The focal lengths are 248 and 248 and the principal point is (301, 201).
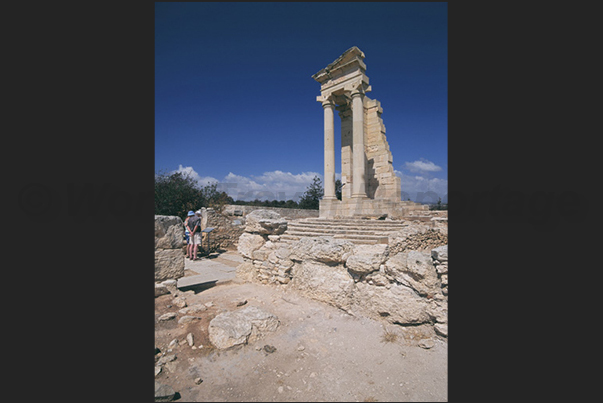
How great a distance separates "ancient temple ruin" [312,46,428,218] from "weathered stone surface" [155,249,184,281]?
746 centimetres

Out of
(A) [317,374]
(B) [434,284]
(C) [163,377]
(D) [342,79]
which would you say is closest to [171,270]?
(C) [163,377]

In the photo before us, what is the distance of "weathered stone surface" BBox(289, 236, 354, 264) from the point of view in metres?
4.21

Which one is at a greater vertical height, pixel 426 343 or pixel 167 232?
pixel 167 232

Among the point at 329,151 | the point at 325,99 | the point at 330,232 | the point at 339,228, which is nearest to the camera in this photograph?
the point at 330,232

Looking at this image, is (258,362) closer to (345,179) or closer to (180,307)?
(180,307)

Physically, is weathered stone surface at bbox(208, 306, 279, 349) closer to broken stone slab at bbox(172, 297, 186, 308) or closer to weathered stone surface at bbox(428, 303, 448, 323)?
broken stone slab at bbox(172, 297, 186, 308)

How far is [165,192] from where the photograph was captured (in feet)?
43.4

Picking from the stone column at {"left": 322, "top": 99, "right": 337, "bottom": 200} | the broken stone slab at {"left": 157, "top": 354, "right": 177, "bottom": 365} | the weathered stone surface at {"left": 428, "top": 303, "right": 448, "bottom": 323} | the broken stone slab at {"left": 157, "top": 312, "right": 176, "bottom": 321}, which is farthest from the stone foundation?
the broken stone slab at {"left": 157, "top": 354, "right": 177, "bottom": 365}

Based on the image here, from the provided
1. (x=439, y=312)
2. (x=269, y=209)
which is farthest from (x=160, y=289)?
(x=269, y=209)

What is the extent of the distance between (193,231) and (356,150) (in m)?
7.51

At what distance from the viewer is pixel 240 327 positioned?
3150mm

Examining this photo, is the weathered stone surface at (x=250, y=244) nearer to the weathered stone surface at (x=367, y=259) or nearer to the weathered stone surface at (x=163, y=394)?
the weathered stone surface at (x=367, y=259)

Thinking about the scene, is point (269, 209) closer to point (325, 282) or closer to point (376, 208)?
point (376, 208)

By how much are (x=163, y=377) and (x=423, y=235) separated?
481cm
